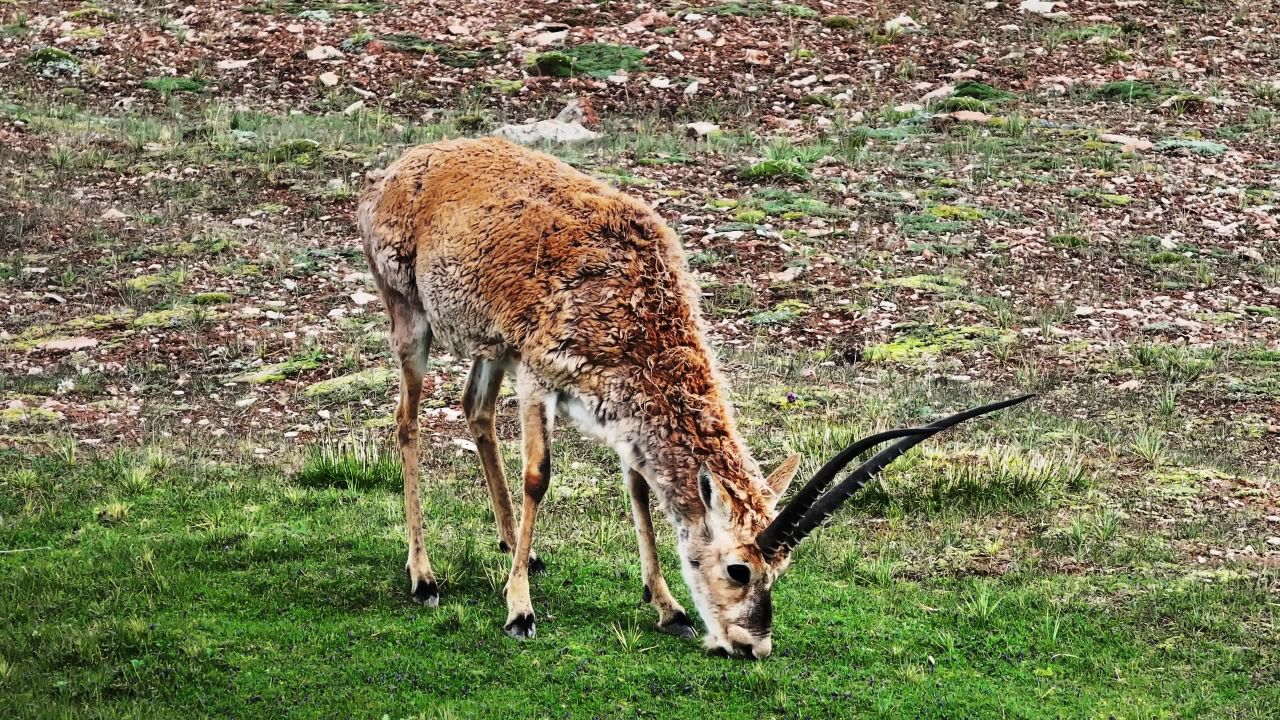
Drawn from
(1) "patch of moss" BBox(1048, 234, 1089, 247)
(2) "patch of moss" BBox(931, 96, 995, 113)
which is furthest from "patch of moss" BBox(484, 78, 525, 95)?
(1) "patch of moss" BBox(1048, 234, 1089, 247)

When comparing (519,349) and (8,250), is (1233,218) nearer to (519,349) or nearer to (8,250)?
(519,349)

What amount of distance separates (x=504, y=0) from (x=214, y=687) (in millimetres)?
20339

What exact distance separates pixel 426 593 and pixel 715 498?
2306 millimetres

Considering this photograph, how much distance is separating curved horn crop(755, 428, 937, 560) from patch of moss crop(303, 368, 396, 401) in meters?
6.97

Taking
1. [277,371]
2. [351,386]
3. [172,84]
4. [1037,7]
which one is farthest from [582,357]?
[1037,7]

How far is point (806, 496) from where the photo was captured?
6906mm

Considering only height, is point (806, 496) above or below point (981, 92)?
above

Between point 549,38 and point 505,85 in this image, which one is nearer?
point 505,85

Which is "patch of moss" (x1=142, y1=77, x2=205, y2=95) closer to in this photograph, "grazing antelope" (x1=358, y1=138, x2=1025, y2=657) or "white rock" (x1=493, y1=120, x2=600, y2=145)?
"white rock" (x1=493, y1=120, x2=600, y2=145)

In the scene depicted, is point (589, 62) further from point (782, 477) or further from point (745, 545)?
point (745, 545)

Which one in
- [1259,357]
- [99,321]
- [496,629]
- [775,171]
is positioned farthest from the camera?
[775,171]

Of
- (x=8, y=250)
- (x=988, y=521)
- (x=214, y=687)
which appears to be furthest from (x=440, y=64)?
(x=214, y=687)

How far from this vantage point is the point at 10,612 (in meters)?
8.00

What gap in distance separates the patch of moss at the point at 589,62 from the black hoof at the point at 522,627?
16232 mm
